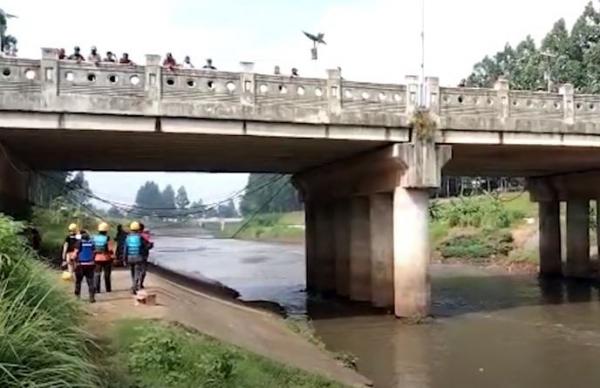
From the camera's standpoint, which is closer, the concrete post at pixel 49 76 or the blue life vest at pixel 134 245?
the blue life vest at pixel 134 245

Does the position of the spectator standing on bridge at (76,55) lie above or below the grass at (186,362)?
above

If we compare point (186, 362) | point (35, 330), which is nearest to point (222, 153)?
point (186, 362)

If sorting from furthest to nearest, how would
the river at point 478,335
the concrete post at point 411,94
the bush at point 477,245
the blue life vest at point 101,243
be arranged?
the bush at point 477,245, the concrete post at point 411,94, the blue life vest at point 101,243, the river at point 478,335

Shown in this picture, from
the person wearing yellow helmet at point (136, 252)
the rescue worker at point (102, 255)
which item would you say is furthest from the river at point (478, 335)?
the rescue worker at point (102, 255)

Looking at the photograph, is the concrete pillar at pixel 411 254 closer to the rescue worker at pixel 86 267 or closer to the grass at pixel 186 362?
the rescue worker at pixel 86 267

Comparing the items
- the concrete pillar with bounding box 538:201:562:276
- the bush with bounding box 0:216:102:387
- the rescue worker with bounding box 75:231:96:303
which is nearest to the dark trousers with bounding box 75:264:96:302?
the rescue worker with bounding box 75:231:96:303

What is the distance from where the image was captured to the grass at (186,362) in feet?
28.4

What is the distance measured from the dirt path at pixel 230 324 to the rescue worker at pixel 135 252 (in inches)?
15.9

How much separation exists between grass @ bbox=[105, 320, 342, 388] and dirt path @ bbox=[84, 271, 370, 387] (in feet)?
2.76

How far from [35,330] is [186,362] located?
128 inches

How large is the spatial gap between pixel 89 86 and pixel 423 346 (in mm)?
10198

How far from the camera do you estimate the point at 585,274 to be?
107 feet

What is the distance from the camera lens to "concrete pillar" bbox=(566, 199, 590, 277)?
32.5 m

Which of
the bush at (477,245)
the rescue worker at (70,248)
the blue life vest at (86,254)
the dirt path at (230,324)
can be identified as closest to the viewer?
the dirt path at (230,324)
